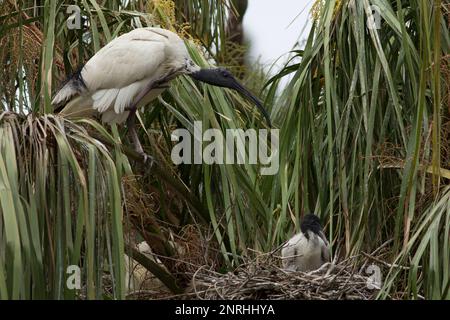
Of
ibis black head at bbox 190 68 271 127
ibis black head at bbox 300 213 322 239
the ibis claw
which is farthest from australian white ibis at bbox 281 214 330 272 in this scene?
the ibis claw

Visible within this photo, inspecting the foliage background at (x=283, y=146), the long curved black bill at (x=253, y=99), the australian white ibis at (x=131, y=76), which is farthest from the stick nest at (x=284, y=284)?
the australian white ibis at (x=131, y=76)

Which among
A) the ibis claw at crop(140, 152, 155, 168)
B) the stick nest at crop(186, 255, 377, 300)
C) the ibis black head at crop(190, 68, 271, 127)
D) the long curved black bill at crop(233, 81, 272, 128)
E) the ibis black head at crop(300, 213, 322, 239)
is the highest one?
the ibis black head at crop(190, 68, 271, 127)

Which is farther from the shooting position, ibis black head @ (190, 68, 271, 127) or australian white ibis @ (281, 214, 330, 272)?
ibis black head @ (190, 68, 271, 127)

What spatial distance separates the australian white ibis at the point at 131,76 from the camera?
5195 mm

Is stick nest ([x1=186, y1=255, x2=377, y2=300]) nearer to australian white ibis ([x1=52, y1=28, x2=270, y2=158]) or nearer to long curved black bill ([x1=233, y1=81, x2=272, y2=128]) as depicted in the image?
long curved black bill ([x1=233, y1=81, x2=272, y2=128])

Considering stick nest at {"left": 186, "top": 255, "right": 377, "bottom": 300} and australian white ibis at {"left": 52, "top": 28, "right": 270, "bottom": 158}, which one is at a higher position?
australian white ibis at {"left": 52, "top": 28, "right": 270, "bottom": 158}

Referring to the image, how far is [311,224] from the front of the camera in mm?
4820

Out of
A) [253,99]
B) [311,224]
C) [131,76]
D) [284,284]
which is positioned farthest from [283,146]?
[131,76]

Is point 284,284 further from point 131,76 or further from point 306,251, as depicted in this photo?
point 131,76

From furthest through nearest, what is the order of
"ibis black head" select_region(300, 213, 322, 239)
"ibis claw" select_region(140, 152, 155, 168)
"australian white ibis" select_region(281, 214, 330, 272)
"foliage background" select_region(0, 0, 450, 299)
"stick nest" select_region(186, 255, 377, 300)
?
"australian white ibis" select_region(281, 214, 330, 272), "ibis black head" select_region(300, 213, 322, 239), "ibis claw" select_region(140, 152, 155, 168), "stick nest" select_region(186, 255, 377, 300), "foliage background" select_region(0, 0, 450, 299)

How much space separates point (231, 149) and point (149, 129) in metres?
0.75

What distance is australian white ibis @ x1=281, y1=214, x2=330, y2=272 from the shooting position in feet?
Answer: 16.1

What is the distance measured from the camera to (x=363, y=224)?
441cm
